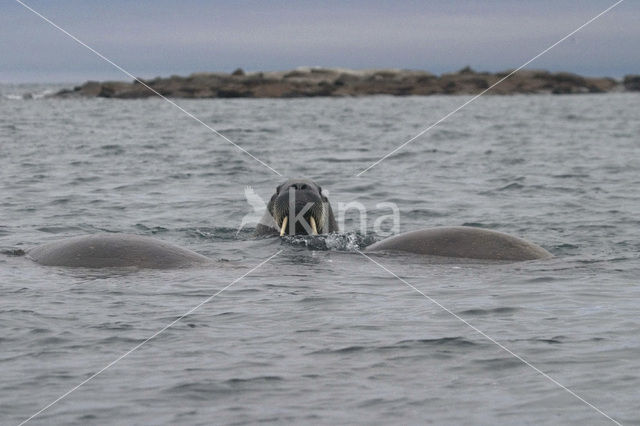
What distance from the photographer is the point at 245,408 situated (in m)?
5.68

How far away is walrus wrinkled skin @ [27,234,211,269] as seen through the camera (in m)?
9.41

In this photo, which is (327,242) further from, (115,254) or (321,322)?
(321,322)

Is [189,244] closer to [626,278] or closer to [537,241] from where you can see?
[537,241]

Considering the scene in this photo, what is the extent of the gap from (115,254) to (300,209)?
2.34 meters

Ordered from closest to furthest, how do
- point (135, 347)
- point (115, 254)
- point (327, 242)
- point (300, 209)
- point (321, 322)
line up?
point (135, 347)
point (321, 322)
point (115, 254)
point (300, 209)
point (327, 242)

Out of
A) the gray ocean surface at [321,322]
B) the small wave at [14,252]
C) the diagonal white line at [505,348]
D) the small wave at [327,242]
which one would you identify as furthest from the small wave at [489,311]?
the small wave at [14,252]

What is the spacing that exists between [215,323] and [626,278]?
427 cm

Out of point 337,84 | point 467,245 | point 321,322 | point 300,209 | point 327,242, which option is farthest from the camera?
point 337,84

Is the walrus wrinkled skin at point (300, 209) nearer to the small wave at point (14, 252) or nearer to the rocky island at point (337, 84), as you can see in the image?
the small wave at point (14, 252)

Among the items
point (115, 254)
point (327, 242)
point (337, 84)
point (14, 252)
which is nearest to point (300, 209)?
point (327, 242)

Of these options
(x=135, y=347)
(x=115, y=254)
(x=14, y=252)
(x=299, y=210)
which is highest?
(x=299, y=210)

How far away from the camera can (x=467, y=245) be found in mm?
10188

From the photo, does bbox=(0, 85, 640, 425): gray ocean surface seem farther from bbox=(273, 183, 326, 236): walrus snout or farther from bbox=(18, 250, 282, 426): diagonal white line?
bbox=(273, 183, 326, 236): walrus snout

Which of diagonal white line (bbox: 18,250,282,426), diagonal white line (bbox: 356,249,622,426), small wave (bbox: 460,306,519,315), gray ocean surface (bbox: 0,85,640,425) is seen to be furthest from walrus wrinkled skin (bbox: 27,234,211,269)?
small wave (bbox: 460,306,519,315)
